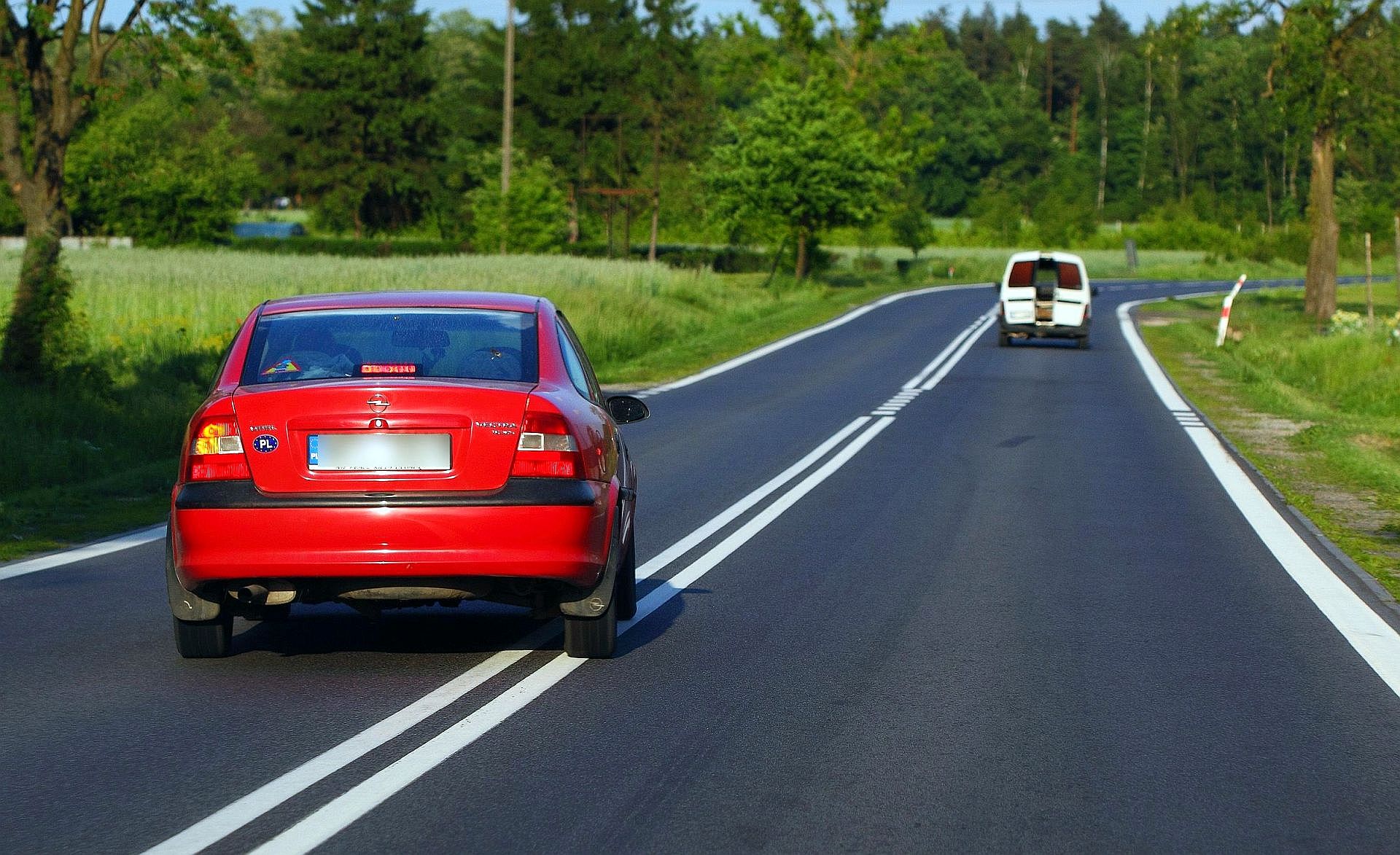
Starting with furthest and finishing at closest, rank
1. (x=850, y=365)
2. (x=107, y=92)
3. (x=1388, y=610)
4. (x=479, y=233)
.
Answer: (x=479, y=233)
(x=850, y=365)
(x=107, y=92)
(x=1388, y=610)

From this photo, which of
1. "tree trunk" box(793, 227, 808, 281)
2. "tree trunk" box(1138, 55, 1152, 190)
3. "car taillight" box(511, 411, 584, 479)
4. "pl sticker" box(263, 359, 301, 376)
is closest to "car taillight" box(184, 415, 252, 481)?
"pl sticker" box(263, 359, 301, 376)

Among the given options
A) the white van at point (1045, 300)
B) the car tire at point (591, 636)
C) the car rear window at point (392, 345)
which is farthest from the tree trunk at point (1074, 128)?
the car tire at point (591, 636)

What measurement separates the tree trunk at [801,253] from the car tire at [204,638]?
171ft

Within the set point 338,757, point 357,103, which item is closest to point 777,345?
point 338,757

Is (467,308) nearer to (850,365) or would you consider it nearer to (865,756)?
(865,756)

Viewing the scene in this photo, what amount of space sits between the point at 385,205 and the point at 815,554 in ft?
303

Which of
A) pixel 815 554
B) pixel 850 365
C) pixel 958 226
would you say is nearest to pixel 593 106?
pixel 958 226

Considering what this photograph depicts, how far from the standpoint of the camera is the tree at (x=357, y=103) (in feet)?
307

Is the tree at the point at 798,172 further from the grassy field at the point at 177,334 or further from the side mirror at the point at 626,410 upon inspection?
the side mirror at the point at 626,410

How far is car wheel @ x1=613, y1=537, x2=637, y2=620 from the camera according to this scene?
7.65 meters

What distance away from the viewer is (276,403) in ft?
20.9

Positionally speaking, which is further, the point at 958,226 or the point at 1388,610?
the point at 958,226

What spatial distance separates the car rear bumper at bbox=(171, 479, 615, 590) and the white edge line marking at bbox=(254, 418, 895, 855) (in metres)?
0.51

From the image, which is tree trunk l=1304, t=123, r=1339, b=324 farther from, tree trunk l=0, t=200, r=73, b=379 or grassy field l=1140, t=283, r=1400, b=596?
tree trunk l=0, t=200, r=73, b=379
